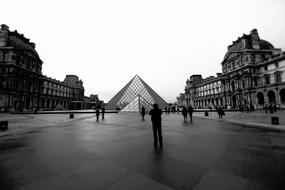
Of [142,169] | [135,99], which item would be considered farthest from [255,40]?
[142,169]

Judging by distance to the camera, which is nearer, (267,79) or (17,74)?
(17,74)

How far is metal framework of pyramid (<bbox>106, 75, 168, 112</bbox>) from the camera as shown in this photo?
3446 cm

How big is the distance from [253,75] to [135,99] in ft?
135

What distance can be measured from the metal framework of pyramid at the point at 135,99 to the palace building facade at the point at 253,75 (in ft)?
103

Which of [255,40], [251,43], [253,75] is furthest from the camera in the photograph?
[251,43]

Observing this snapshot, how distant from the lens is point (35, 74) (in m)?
47.8

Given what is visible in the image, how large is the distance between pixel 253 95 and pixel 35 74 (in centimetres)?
7677

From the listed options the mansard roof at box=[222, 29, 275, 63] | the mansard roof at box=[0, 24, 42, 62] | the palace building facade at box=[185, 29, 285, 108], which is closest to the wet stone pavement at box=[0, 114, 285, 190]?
the palace building facade at box=[185, 29, 285, 108]

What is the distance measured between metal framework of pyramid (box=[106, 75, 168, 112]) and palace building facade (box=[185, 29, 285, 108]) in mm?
31267

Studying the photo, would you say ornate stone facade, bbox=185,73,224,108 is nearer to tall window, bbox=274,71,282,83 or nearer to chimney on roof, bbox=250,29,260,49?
chimney on roof, bbox=250,29,260,49

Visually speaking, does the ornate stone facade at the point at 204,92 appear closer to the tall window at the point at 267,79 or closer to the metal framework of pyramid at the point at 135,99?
the tall window at the point at 267,79

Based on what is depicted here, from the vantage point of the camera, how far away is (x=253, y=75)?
43969 millimetres

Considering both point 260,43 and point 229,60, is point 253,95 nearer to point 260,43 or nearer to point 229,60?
point 229,60

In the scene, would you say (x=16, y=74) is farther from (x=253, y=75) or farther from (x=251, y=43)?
(x=251, y=43)
